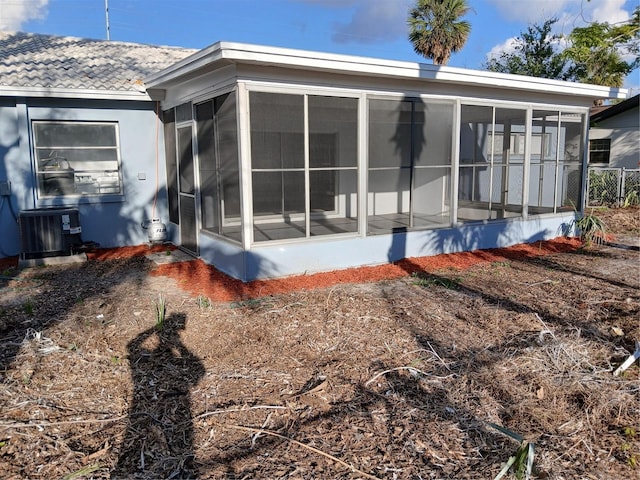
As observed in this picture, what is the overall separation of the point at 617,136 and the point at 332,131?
52.8ft

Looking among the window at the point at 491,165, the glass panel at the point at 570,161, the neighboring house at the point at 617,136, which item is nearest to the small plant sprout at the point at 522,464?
the window at the point at 491,165

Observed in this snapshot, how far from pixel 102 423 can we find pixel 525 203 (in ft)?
27.9

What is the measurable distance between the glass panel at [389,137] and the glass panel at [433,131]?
21cm

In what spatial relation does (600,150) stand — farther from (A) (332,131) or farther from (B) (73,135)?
(B) (73,135)

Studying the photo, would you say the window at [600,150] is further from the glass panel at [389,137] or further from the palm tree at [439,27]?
the glass panel at [389,137]

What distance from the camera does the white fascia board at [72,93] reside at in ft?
26.2

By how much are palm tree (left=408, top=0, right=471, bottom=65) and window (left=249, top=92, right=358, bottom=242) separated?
13.6 metres

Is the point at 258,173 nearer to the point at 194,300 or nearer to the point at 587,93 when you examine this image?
the point at 194,300

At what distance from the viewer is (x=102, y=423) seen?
3.34 m

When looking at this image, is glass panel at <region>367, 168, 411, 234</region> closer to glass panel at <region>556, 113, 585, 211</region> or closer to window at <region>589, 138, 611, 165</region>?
glass panel at <region>556, 113, 585, 211</region>

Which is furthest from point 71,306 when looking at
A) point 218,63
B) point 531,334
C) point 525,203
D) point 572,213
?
point 572,213

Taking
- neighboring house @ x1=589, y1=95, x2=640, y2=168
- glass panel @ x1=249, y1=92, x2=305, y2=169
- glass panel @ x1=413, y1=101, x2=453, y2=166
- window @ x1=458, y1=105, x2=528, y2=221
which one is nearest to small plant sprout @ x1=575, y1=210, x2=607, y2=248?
window @ x1=458, y1=105, x2=528, y2=221

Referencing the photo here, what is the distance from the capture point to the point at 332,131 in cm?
837

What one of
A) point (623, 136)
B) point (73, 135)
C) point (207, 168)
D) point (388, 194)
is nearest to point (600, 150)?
point (623, 136)
